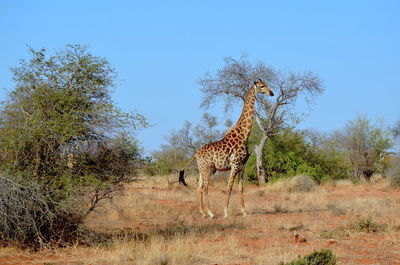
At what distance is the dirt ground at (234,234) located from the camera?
29.4 ft

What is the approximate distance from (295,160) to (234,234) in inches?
715

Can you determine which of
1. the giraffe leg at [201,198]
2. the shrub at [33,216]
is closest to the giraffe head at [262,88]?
the giraffe leg at [201,198]

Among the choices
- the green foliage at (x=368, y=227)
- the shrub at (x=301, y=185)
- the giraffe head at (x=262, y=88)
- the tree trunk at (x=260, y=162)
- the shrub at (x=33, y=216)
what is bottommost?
the green foliage at (x=368, y=227)

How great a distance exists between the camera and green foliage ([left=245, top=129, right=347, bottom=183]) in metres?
29.3

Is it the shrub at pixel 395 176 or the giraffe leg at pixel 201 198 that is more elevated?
the shrub at pixel 395 176

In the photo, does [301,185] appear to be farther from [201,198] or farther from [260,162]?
[201,198]

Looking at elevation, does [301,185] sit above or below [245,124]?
below

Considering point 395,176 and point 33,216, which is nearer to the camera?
point 33,216

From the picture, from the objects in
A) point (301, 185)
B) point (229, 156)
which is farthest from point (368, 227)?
point (301, 185)

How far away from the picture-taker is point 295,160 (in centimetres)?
2944

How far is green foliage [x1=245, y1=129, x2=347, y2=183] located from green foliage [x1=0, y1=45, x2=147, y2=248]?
62.8 feet

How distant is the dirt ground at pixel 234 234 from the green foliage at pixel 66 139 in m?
0.61

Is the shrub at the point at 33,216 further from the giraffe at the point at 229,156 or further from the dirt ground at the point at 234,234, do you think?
the giraffe at the point at 229,156

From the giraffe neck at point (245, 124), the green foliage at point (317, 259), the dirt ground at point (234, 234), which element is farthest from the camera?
the giraffe neck at point (245, 124)
